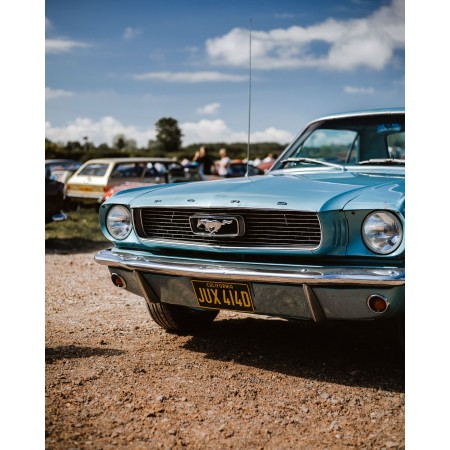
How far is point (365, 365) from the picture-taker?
313cm

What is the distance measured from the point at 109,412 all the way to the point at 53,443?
326mm

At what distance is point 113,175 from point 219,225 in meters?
8.76

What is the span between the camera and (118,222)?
3375 mm

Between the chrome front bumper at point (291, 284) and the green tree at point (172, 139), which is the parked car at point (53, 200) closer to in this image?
the chrome front bumper at point (291, 284)

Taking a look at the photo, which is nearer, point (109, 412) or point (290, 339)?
point (109, 412)

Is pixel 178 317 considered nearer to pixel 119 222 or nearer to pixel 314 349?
pixel 119 222

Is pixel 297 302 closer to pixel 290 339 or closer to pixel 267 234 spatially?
pixel 267 234

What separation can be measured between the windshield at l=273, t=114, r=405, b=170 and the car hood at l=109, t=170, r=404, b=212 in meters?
0.36

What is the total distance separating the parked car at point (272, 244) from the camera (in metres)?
2.57

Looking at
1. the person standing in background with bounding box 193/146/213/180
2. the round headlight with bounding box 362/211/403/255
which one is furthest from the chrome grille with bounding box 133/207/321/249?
the person standing in background with bounding box 193/146/213/180

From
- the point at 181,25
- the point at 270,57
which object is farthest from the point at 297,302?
the point at 181,25

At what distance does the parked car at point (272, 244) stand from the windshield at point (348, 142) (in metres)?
0.10

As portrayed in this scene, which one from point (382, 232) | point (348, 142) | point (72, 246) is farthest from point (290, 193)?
point (72, 246)

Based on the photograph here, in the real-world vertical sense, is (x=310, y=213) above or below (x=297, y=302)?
above
